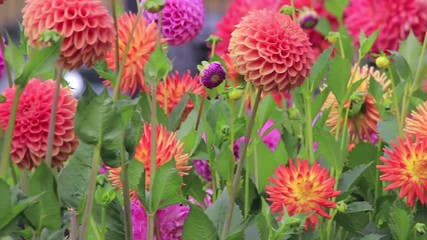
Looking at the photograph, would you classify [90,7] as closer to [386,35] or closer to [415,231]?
[415,231]

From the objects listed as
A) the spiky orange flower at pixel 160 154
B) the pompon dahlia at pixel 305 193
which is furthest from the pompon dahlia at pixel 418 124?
the spiky orange flower at pixel 160 154

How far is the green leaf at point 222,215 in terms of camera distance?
35.8 inches

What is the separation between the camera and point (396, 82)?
129cm

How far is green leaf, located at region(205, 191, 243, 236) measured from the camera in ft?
2.98

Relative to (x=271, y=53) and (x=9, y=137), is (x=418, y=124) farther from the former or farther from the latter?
(x=9, y=137)

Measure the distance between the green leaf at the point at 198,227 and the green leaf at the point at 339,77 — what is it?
286mm

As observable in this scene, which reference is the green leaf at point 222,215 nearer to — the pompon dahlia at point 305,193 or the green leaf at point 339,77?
the pompon dahlia at point 305,193

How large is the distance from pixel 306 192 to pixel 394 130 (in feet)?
0.69

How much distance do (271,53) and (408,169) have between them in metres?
0.24

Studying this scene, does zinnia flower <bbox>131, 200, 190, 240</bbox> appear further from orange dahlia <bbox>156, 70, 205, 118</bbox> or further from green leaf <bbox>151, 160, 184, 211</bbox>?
orange dahlia <bbox>156, 70, 205, 118</bbox>

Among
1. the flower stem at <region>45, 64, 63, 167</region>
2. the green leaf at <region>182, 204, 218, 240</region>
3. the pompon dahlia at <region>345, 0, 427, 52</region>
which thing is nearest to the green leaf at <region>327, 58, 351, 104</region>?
the green leaf at <region>182, 204, 218, 240</region>

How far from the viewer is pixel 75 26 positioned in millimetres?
742

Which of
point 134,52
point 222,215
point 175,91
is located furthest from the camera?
point 175,91

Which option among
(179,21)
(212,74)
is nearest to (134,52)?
(179,21)
